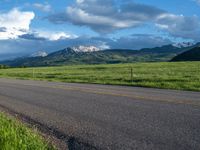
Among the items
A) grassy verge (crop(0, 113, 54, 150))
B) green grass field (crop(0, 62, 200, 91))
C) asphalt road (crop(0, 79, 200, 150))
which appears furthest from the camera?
green grass field (crop(0, 62, 200, 91))

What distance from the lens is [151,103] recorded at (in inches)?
528

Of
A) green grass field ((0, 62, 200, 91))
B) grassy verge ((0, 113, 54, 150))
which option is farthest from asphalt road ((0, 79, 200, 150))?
green grass field ((0, 62, 200, 91))

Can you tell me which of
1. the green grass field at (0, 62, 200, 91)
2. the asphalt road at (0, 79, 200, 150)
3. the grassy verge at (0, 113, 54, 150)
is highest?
the grassy verge at (0, 113, 54, 150)

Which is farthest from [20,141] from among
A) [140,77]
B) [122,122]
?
[140,77]

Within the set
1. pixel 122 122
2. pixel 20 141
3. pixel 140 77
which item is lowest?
pixel 140 77

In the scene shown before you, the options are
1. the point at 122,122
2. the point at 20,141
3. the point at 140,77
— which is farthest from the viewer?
the point at 140,77

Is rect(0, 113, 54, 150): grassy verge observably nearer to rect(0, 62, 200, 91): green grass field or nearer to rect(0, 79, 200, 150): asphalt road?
rect(0, 79, 200, 150): asphalt road

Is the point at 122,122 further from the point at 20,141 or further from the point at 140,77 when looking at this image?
the point at 140,77

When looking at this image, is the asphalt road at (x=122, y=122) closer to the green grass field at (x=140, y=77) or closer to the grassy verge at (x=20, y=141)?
the grassy verge at (x=20, y=141)

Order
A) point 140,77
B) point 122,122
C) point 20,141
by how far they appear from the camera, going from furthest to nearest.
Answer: point 140,77 → point 122,122 → point 20,141

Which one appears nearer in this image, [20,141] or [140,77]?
[20,141]

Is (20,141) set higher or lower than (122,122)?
higher

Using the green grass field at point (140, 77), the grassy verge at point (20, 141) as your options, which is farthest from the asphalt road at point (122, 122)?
the green grass field at point (140, 77)

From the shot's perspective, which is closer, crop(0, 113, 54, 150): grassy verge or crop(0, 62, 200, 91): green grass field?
crop(0, 113, 54, 150): grassy verge
